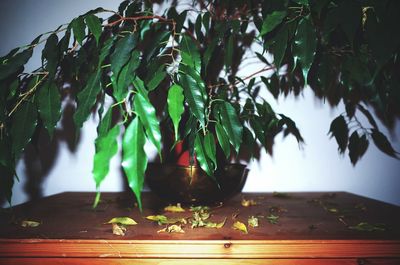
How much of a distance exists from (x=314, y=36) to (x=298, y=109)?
→ 887 mm

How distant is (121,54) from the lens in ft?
1.48

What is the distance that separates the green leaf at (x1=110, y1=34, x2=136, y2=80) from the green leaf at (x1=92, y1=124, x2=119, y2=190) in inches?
5.6

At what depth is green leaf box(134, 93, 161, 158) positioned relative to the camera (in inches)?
14.2

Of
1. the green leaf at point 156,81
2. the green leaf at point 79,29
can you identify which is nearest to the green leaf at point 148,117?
the green leaf at point 156,81

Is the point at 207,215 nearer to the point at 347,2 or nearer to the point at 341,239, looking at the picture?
the point at 341,239

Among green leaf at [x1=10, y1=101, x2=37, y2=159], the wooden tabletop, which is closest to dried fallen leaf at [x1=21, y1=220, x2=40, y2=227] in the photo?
the wooden tabletop

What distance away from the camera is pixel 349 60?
24.1 inches

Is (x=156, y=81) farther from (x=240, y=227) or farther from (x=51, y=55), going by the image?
(x=240, y=227)

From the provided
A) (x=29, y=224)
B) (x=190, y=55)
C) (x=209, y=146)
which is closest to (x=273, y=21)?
(x=190, y=55)

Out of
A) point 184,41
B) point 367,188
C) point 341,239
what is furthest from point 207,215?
point 367,188

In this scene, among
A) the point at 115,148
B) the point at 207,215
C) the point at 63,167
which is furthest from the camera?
the point at 63,167

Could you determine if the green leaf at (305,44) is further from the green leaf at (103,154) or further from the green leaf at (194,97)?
the green leaf at (103,154)

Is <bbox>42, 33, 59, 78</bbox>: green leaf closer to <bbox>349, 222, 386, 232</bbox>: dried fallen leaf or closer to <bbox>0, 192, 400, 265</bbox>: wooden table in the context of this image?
<bbox>0, 192, 400, 265</bbox>: wooden table

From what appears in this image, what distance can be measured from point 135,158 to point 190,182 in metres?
0.44
